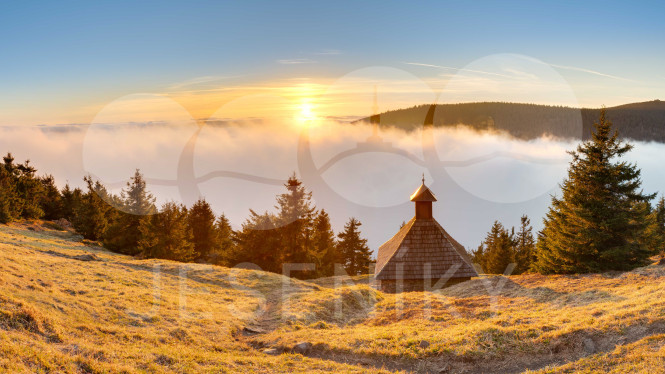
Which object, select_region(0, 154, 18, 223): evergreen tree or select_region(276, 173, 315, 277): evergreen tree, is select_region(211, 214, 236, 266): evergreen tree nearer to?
select_region(276, 173, 315, 277): evergreen tree

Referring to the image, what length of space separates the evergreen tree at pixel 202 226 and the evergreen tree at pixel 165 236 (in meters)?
8.30

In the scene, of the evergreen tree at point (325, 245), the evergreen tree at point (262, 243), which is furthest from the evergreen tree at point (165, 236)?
the evergreen tree at point (325, 245)

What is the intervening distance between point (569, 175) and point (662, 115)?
216355mm

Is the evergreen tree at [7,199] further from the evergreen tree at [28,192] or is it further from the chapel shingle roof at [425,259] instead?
the chapel shingle roof at [425,259]

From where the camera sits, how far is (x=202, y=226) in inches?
2217

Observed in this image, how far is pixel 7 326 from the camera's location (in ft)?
42.8

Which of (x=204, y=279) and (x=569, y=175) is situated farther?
(x=204, y=279)

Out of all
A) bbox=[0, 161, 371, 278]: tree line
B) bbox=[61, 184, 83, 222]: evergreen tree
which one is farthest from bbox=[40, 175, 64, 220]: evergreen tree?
bbox=[0, 161, 371, 278]: tree line

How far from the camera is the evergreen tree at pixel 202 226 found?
5600 cm

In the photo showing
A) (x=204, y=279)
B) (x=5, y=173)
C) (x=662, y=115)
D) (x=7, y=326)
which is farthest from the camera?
(x=662, y=115)

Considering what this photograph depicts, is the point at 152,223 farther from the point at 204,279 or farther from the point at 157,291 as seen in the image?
the point at 157,291

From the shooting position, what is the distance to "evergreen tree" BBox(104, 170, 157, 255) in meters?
50.1

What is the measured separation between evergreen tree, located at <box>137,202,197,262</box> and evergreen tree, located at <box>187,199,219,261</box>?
8.30 m

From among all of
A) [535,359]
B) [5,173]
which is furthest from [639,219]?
[5,173]
